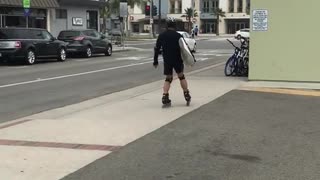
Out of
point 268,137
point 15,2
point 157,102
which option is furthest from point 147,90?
point 15,2

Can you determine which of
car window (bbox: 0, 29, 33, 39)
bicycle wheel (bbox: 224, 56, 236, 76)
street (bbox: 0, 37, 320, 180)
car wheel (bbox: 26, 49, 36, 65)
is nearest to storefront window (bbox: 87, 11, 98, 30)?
car window (bbox: 0, 29, 33, 39)

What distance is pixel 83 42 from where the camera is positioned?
105 feet

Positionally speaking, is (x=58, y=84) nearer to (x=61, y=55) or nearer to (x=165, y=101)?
(x=165, y=101)

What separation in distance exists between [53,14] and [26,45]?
15.8 m

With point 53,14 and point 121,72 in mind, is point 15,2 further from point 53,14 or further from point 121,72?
point 121,72

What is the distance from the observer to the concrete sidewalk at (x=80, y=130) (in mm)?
6973

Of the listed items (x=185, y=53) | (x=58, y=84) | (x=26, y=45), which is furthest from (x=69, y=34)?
(x=185, y=53)

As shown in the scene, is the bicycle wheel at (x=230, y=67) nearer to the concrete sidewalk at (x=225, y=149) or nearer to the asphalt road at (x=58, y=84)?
the asphalt road at (x=58, y=84)

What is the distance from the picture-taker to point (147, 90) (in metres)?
15.2

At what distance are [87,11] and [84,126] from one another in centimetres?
3746

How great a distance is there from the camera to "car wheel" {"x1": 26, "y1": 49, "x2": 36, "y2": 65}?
1020 inches

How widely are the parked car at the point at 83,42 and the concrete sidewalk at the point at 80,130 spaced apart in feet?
58.7

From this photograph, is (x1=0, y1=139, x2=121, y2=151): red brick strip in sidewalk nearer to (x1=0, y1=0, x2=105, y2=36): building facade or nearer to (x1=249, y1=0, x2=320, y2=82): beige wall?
(x1=249, y1=0, x2=320, y2=82): beige wall

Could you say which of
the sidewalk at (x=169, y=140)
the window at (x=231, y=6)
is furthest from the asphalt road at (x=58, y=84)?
the window at (x=231, y=6)
